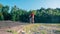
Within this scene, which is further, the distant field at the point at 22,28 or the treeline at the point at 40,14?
the treeline at the point at 40,14

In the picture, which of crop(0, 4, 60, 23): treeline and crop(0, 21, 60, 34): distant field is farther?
crop(0, 4, 60, 23): treeline

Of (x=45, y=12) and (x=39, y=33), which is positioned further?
(x=45, y=12)

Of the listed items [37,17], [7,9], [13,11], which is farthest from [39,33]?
[37,17]

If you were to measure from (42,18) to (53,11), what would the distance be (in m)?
0.58

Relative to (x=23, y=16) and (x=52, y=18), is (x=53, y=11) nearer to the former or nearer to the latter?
(x=52, y=18)

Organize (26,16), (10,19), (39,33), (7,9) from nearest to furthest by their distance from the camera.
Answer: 1. (39,33)
2. (7,9)
3. (10,19)
4. (26,16)

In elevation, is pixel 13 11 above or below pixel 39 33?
above

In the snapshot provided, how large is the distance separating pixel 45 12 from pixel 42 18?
1.07ft

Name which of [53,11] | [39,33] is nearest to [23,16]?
[53,11]

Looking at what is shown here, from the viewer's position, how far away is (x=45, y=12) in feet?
31.3

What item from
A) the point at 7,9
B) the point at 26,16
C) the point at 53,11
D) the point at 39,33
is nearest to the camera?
the point at 39,33

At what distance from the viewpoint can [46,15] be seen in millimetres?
9734

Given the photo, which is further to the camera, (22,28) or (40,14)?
(40,14)

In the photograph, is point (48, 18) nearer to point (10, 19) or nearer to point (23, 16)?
point (23, 16)
